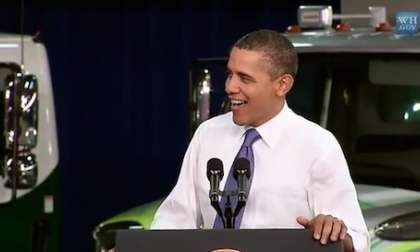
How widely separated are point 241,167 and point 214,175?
3.0 inches

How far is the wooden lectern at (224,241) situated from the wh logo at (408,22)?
263cm

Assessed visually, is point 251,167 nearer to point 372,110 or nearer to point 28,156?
point 372,110

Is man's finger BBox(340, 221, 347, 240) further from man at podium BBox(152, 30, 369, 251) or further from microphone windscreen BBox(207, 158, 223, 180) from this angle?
microphone windscreen BBox(207, 158, 223, 180)

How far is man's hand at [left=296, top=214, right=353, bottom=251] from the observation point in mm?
3244

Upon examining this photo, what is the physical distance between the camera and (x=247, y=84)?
355 centimetres

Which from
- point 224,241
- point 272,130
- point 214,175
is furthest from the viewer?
point 272,130

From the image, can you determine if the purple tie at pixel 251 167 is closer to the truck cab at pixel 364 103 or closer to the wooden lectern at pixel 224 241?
the wooden lectern at pixel 224 241

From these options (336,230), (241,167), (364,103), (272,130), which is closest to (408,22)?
(364,103)

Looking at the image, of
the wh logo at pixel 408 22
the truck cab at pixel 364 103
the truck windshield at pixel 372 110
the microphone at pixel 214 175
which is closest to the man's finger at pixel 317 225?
the microphone at pixel 214 175

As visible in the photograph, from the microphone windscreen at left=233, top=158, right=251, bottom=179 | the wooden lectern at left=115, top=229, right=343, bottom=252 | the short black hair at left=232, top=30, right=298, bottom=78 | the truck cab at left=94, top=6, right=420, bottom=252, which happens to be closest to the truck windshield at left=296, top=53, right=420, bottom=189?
the truck cab at left=94, top=6, right=420, bottom=252

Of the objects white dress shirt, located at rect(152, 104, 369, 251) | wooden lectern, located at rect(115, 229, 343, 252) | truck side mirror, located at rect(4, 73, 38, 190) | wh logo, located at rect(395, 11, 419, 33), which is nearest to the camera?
wooden lectern, located at rect(115, 229, 343, 252)

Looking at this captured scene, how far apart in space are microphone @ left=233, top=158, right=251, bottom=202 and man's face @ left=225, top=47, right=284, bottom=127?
0.17 m

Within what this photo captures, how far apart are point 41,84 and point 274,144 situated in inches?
150

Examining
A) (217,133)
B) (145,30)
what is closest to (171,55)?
(145,30)
